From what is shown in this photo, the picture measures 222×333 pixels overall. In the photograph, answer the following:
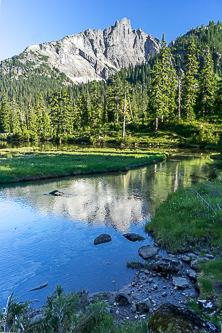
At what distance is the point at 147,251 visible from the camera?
1018cm

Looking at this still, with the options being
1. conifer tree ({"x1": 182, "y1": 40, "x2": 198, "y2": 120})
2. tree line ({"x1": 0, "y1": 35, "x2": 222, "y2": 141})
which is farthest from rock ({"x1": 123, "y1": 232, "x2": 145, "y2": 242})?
conifer tree ({"x1": 182, "y1": 40, "x2": 198, "y2": 120})

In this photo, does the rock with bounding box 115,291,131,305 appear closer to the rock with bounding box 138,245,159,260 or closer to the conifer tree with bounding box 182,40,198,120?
the rock with bounding box 138,245,159,260

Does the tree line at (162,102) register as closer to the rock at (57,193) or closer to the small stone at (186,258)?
the rock at (57,193)

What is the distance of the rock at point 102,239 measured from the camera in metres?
11.3

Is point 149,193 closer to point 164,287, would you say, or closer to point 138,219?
point 138,219

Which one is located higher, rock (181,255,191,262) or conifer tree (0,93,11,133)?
conifer tree (0,93,11,133)

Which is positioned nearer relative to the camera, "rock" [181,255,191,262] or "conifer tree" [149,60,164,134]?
"rock" [181,255,191,262]

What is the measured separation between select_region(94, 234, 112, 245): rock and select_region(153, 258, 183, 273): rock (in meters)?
3.17

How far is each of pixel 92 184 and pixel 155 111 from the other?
Answer: 45.7m

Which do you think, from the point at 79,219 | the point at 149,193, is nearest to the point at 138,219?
the point at 79,219

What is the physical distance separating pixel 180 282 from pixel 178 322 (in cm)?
286

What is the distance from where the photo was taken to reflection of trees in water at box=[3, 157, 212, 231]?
15180mm

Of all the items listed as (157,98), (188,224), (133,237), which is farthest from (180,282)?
(157,98)

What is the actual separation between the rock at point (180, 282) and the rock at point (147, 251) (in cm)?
188
